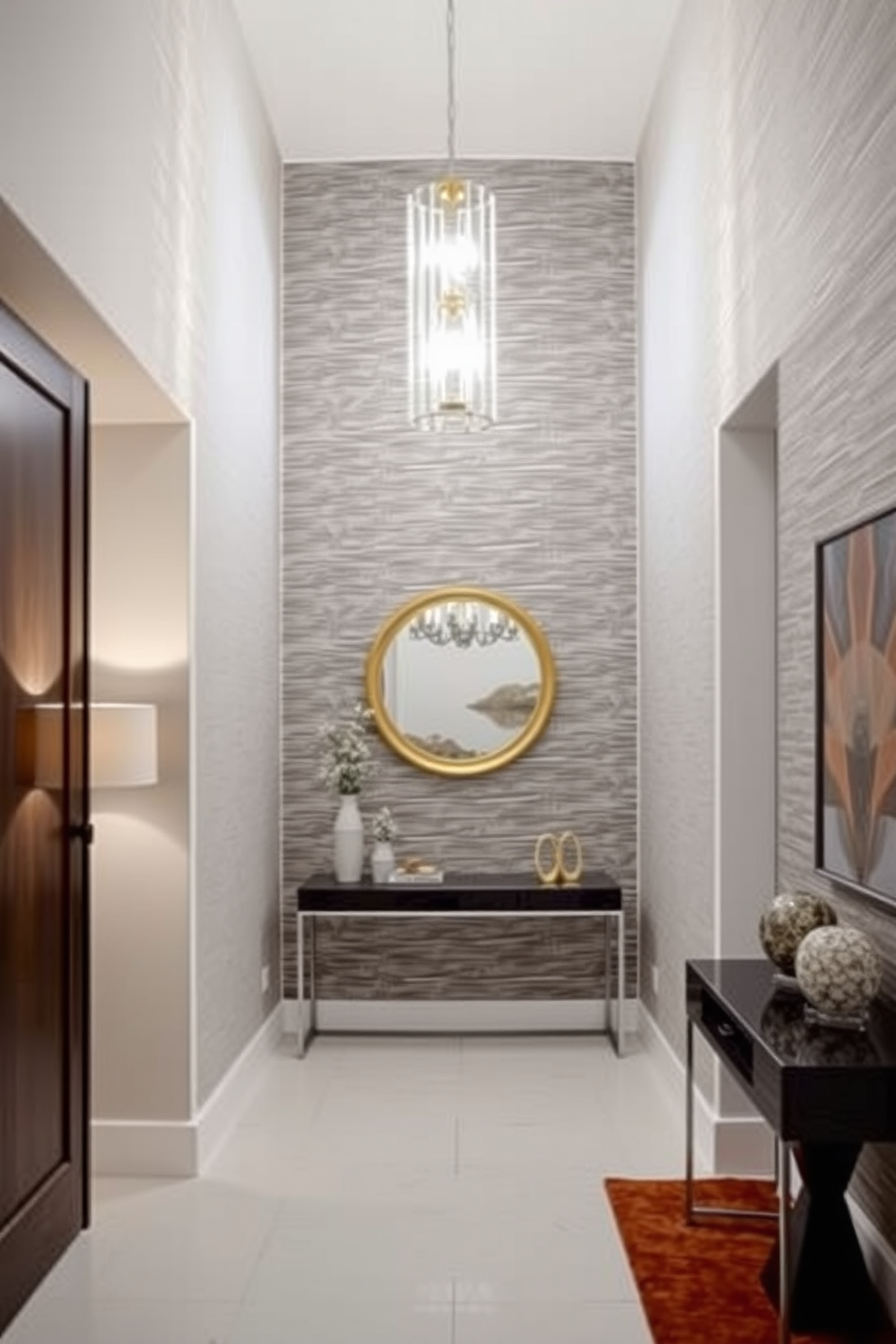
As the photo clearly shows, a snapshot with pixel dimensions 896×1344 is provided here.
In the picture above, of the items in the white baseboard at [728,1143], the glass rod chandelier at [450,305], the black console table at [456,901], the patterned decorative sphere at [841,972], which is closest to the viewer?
the patterned decorative sphere at [841,972]

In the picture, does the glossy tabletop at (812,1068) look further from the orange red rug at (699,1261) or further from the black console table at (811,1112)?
the orange red rug at (699,1261)

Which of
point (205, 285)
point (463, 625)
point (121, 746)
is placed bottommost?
point (121, 746)

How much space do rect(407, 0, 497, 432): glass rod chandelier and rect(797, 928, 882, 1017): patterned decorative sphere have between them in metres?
2.93

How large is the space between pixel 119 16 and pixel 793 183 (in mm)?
1800

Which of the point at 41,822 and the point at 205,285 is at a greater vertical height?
the point at 205,285

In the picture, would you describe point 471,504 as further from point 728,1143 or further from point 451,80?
point 728,1143

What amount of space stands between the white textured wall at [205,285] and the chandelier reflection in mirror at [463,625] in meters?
0.70

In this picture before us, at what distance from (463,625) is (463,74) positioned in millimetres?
2351

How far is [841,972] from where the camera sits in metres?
2.79

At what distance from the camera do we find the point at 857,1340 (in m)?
3.01

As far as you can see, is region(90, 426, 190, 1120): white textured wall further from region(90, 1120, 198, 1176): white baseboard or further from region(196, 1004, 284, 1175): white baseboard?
region(196, 1004, 284, 1175): white baseboard

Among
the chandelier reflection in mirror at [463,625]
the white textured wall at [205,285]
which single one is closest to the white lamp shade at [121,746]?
the white textured wall at [205,285]

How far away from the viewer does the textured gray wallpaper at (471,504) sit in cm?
662

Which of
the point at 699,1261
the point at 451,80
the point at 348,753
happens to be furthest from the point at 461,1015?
the point at 451,80
